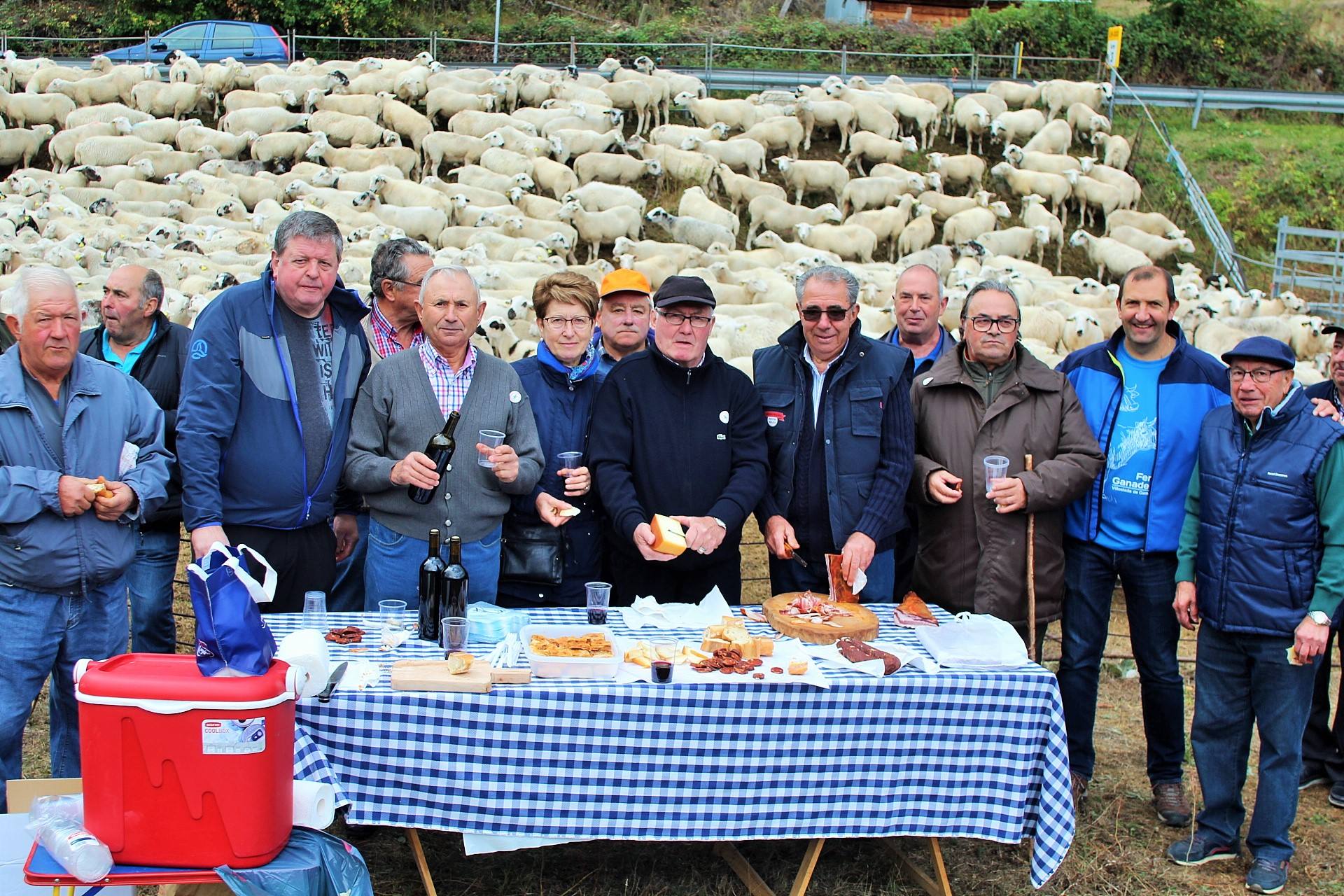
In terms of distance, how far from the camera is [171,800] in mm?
2791

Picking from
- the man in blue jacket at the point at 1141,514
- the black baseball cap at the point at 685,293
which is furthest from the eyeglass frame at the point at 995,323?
the black baseball cap at the point at 685,293

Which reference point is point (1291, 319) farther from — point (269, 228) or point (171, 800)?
point (171, 800)

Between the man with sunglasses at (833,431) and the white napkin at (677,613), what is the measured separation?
446mm

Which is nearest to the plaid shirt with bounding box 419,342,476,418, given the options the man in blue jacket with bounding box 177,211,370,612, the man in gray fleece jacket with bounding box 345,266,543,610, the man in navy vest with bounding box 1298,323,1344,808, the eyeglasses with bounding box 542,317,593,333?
the man in gray fleece jacket with bounding box 345,266,543,610

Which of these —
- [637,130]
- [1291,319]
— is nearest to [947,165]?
[637,130]

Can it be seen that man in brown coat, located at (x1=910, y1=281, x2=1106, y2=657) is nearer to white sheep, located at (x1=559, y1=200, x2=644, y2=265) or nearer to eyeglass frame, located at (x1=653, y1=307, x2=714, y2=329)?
eyeglass frame, located at (x1=653, y1=307, x2=714, y2=329)

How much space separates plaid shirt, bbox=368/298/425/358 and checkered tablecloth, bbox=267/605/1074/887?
1900 millimetres

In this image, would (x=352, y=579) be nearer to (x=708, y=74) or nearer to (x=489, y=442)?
(x=489, y=442)

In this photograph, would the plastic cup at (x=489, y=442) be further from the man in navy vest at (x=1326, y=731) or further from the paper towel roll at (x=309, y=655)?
the man in navy vest at (x=1326, y=731)

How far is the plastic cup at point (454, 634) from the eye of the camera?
12.0 feet

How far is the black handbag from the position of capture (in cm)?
472

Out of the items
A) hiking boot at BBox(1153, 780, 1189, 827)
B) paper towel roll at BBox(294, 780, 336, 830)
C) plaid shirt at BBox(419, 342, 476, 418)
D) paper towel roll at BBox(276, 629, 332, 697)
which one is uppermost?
plaid shirt at BBox(419, 342, 476, 418)

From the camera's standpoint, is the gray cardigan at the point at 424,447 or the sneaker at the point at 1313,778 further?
the sneaker at the point at 1313,778

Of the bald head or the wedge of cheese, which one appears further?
the bald head
